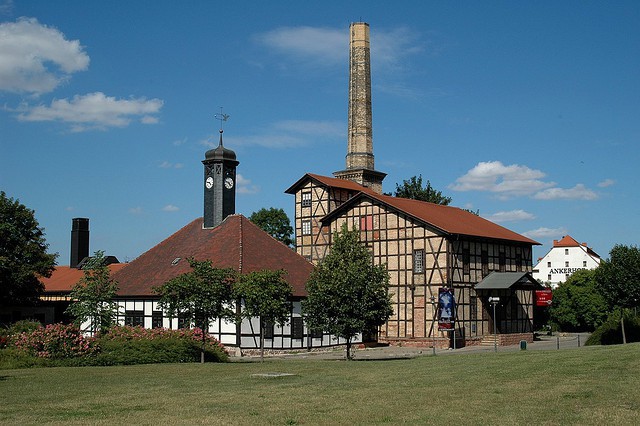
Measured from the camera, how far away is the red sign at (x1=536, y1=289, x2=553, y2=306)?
180 feet

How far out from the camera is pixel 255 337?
41500mm

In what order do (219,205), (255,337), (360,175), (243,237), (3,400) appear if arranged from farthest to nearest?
(360,175)
(219,205)
(243,237)
(255,337)
(3,400)

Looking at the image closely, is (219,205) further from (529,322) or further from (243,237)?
(529,322)

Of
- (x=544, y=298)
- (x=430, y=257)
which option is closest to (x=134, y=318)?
(x=430, y=257)

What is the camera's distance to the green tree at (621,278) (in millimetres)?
43031

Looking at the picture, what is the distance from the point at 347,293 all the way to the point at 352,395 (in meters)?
16.2

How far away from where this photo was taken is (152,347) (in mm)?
32969

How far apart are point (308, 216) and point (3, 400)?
137 feet

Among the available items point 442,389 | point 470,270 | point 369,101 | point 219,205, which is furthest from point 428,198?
point 442,389

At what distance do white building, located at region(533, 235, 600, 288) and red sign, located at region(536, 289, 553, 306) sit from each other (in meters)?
47.6

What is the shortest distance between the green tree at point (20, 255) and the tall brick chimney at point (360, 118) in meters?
26.5

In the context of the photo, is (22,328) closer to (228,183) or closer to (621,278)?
(228,183)

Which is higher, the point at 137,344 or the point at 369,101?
the point at 369,101

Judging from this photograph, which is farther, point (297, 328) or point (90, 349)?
point (297, 328)
